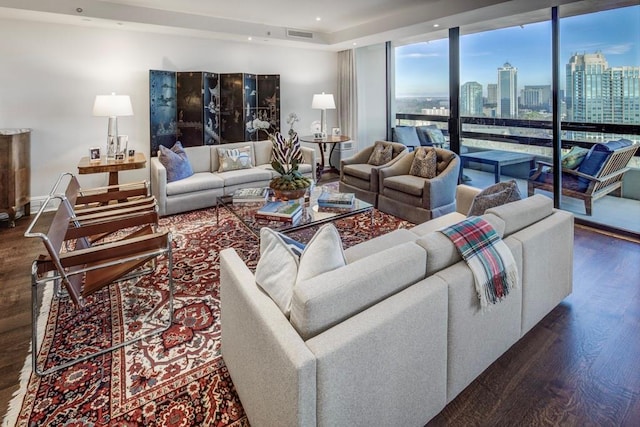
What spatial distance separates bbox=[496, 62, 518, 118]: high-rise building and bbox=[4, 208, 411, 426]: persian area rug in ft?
13.5

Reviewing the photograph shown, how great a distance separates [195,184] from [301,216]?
2.14 meters

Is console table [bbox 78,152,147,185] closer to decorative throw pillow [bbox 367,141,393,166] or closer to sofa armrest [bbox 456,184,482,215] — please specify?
decorative throw pillow [bbox 367,141,393,166]

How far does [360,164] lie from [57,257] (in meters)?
4.12

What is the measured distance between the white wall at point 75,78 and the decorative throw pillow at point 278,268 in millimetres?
4809

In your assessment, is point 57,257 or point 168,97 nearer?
point 57,257

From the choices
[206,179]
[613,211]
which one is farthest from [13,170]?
[613,211]

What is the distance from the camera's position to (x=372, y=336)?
1.31 m

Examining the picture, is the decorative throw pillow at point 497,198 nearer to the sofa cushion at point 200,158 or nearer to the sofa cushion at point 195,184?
the sofa cushion at point 195,184

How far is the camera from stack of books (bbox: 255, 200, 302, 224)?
3.17 metres

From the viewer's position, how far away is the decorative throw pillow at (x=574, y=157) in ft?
13.9

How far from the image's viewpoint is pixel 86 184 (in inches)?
215

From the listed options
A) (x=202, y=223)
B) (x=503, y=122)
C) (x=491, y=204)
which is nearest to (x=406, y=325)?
(x=491, y=204)

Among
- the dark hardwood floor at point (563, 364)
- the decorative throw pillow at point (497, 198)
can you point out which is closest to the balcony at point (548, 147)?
the dark hardwood floor at point (563, 364)

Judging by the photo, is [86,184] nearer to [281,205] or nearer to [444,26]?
[281,205]
